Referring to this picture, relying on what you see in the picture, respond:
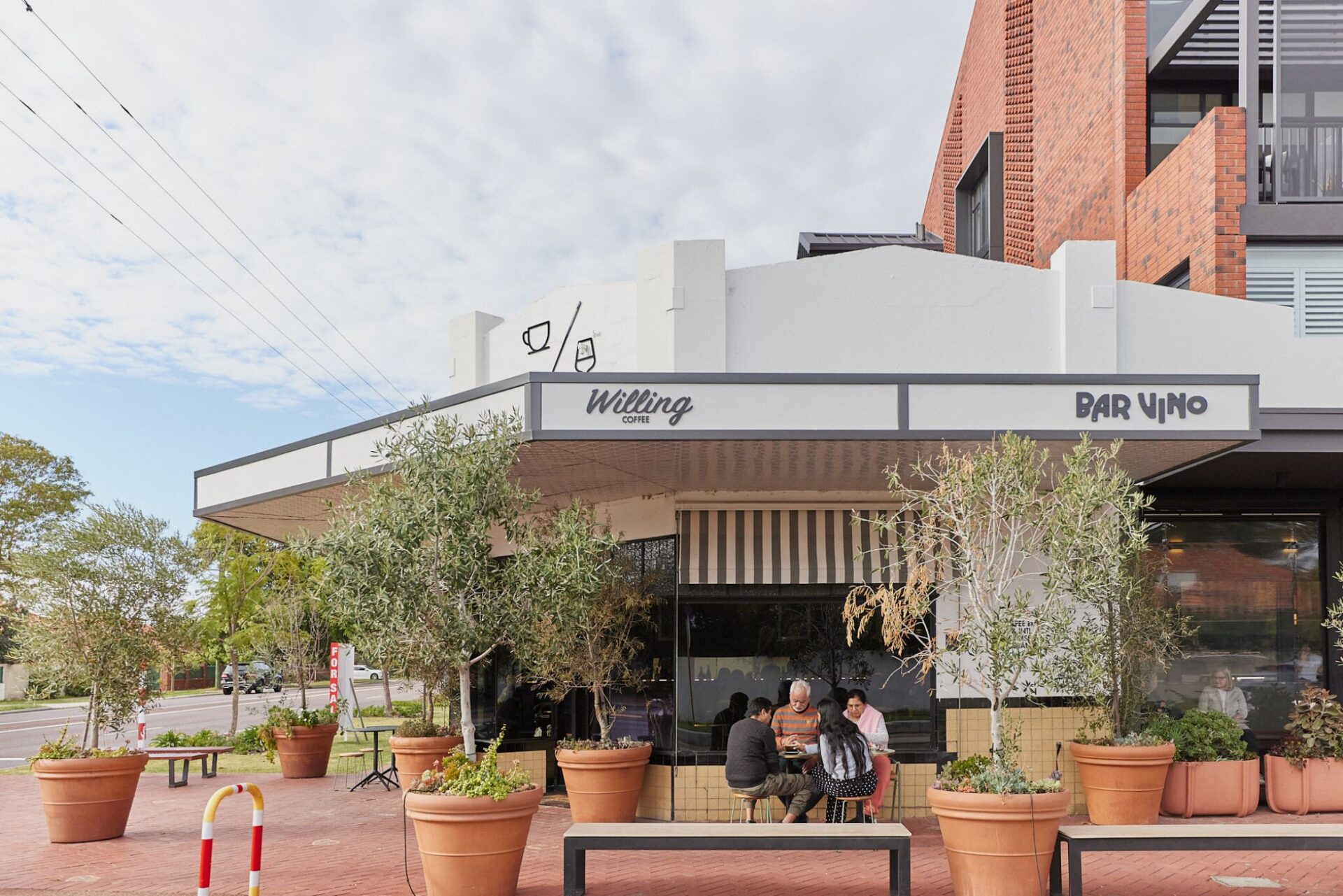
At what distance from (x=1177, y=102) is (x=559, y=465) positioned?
1257cm

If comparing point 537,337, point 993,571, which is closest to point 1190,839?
point 993,571

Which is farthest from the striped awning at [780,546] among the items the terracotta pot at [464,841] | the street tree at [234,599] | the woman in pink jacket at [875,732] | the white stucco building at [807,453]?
the street tree at [234,599]

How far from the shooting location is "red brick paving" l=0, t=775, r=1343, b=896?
8734mm

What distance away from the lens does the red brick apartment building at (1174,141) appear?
529 inches

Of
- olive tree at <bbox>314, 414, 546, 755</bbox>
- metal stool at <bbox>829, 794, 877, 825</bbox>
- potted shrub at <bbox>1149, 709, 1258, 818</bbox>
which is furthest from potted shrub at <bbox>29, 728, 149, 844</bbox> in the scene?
potted shrub at <bbox>1149, 709, 1258, 818</bbox>

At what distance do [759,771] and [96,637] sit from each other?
647cm

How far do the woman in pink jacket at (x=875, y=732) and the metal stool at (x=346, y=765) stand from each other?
280 inches

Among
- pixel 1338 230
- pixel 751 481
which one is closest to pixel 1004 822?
pixel 751 481

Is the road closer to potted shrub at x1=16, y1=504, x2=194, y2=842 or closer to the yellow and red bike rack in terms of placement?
potted shrub at x1=16, y1=504, x2=194, y2=842

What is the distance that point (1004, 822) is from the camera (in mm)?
8031

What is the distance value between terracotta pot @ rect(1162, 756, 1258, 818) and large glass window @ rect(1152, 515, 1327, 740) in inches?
94.1

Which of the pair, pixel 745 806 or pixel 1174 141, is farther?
pixel 1174 141

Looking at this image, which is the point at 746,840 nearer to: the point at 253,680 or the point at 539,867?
the point at 539,867

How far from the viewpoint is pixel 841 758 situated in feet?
33.4
